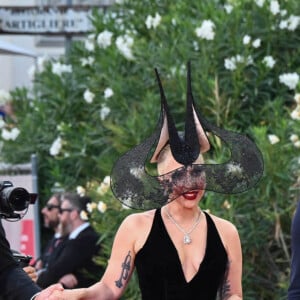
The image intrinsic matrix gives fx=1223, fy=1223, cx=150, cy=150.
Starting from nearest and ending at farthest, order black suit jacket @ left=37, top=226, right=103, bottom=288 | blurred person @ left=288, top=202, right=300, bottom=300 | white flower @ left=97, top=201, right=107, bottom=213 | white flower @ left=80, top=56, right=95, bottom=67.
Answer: blurred person @ left=288, top=202, right=300, bottom=300 < white flower @ left=97, top=201, right=107, bottom=213 < black suit jacket @ left=37, top=226, right=103, bottom=288 < white flower @ left=80, top=56, right=95, bottom=67

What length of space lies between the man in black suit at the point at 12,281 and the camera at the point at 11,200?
0.15 metres

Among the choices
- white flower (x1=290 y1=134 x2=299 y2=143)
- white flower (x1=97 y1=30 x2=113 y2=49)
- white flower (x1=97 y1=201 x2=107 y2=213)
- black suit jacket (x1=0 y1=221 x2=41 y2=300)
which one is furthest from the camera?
Result: white flower (x1=97 y1=30 x2=113 y2=49)

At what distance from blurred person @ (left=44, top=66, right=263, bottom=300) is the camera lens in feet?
1.86

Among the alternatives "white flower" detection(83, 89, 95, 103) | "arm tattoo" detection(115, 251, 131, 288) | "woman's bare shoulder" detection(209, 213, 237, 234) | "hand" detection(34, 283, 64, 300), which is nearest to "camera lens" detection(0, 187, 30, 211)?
"hand" detection(34, 283, 64, 300)

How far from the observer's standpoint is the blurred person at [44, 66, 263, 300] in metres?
5.41

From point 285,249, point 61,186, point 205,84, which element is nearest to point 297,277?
point 285,249

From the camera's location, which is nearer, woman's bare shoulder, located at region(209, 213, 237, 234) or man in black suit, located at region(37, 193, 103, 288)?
woman's bare shoulder, located at region(209, 213, 237, 234)

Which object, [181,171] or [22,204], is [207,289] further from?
[22,204]

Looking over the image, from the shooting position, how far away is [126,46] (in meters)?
9.84

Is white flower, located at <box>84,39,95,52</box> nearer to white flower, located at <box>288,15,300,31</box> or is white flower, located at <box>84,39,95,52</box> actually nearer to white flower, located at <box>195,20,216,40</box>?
white flower, located at <box>195,20,216,40</box>

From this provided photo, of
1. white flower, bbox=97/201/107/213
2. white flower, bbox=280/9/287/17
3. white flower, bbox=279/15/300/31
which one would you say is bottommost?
white flower, bbox=97/201/107/213

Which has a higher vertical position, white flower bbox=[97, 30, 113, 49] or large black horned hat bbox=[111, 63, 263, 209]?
white flower bbox=[97, 30, 113, 49]

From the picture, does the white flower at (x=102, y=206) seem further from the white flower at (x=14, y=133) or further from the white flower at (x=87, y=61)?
the white flower at (x=14, y=133)

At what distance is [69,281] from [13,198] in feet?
14.9
